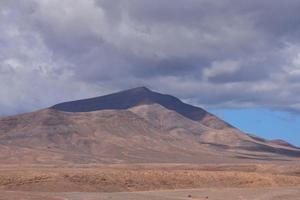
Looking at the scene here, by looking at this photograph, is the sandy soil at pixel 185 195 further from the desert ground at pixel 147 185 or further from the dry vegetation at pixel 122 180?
the dry vegetation at pixel 122 180

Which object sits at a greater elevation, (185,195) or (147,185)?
(147,185)

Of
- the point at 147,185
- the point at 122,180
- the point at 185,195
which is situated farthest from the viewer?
the point at 122,180

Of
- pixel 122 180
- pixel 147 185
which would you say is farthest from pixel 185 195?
pixel 122 180

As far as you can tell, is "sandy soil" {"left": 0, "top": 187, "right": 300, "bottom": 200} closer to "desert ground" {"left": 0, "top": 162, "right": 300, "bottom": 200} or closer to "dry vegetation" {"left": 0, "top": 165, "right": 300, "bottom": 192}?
"desert ground" {"left": 0, "top": 162, "right": 300, "bottom": 200}

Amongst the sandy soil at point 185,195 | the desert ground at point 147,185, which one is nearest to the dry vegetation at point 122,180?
the desert ground at point 147,185

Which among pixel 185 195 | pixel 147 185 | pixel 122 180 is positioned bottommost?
pixel 185 195

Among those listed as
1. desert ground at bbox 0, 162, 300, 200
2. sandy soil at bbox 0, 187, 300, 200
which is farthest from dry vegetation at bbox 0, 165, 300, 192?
sandy soil at bbox 0, 187, 300, 200

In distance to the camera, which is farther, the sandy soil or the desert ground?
the desert ground

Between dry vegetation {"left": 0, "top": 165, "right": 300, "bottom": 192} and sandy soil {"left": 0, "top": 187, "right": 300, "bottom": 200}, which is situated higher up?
dry vegetation {"left": 0, "top": 165, "right": 300, "bottom": 192}

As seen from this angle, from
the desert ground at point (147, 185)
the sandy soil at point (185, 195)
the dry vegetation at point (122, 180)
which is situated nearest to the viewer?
the sandy soil at point (185, 195)

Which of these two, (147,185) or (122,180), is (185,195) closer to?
(147,185)

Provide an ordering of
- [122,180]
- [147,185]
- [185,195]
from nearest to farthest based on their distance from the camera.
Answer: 1. [185,195]
2. [147,185]
3. [122,180]

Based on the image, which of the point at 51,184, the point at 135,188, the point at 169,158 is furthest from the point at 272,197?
the point at 169,158

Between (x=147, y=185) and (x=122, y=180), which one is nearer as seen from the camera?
(x=147, y=185)
